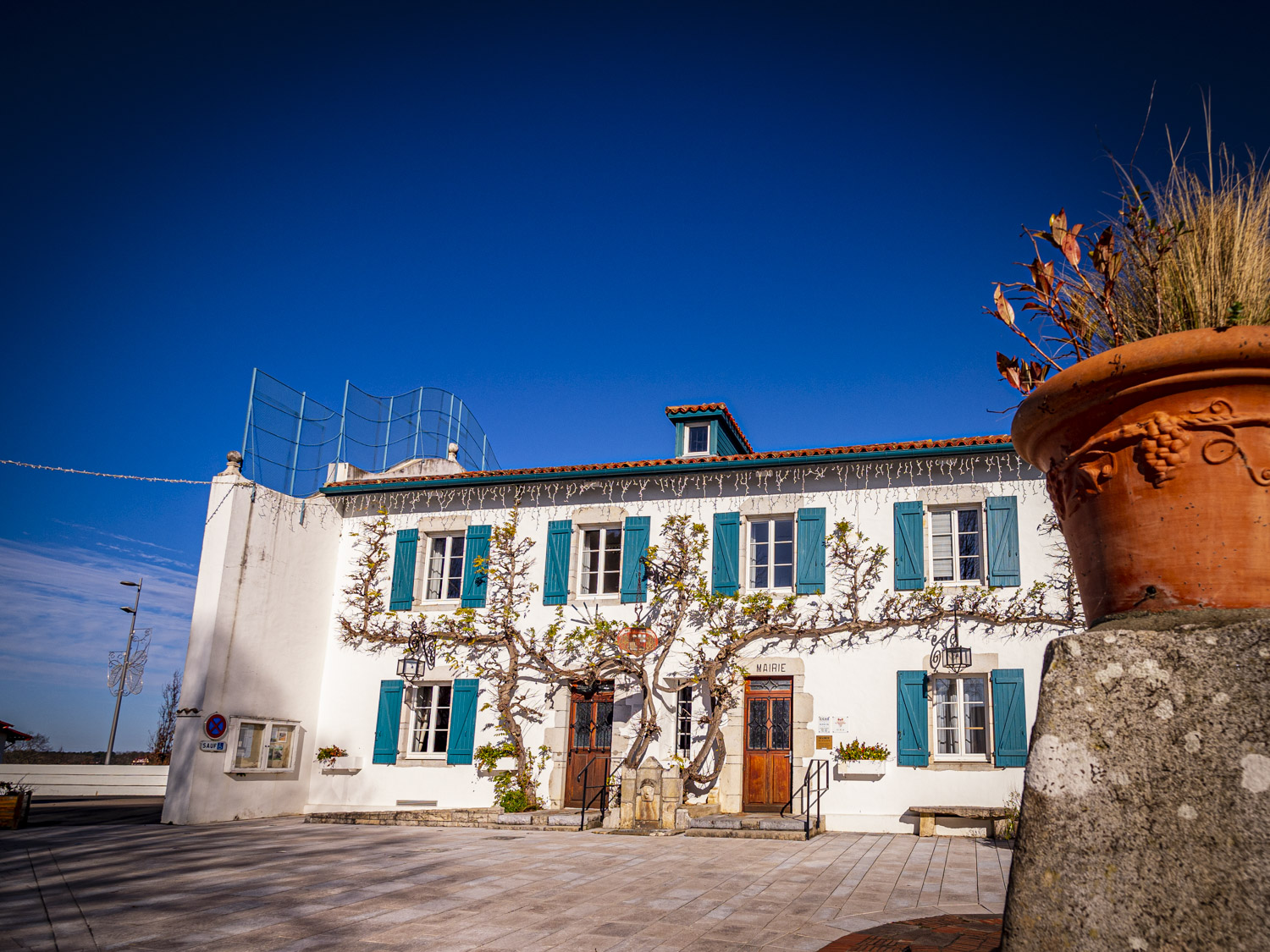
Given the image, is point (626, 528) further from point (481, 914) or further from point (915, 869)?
point (481, 914)

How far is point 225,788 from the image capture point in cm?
1265

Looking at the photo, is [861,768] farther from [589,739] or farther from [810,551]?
[589,739]

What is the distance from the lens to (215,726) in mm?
12438

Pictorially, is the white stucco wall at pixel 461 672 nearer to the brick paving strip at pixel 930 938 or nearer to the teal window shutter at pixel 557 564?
the teal window shutter at pixel 557 564

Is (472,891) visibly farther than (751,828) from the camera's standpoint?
No

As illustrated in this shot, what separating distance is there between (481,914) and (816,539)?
834 centimetres

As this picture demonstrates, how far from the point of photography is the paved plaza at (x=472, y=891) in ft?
15.8

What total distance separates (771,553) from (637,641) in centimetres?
235

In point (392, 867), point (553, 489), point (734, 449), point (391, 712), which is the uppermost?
point (734, 449)

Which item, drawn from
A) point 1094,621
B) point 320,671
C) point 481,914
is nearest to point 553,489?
point 320,671

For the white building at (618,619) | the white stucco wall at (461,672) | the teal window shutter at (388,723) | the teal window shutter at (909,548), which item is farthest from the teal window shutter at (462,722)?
the teal window shutter at (909,548)

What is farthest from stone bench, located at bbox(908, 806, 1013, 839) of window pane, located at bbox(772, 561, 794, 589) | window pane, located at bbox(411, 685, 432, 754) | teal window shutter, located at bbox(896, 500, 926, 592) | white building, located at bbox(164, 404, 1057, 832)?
window pane, located at bbox(411, 685, 432, 754)

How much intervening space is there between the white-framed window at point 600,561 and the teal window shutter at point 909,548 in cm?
407

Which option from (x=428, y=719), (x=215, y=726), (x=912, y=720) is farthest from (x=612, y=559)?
(x=215, y=726)
